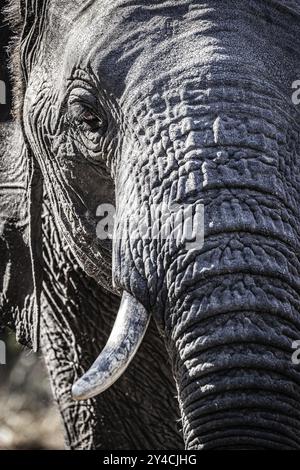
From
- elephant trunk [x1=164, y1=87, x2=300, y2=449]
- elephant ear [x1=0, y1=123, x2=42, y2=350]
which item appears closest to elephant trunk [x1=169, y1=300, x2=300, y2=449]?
elephant trunk [x1=164, y1=87, x2=300, y2=449]

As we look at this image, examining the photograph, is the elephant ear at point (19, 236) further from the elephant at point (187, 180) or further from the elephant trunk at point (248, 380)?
the elephant trunk at point (248, 380)

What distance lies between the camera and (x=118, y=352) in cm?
405

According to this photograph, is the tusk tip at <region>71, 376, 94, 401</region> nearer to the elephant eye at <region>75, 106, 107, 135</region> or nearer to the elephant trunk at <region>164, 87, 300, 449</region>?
the elephant trunk at <region>164, 87, 300, 449</region>

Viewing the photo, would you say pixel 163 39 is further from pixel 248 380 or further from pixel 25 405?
pixel 25 405

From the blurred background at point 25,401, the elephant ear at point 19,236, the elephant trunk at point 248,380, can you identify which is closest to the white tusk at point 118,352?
the elephant trunk at point 248,380

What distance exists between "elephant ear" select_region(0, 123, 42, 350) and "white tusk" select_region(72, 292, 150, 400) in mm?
1249

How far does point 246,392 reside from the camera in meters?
3.91

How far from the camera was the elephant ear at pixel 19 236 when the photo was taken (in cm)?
547

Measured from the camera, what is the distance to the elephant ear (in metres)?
5.47

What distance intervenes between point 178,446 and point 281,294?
7.06 ft

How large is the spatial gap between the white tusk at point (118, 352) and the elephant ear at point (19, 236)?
1.25 meters

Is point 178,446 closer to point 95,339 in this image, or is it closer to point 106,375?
point 95,339

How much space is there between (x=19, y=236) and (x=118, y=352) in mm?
1780

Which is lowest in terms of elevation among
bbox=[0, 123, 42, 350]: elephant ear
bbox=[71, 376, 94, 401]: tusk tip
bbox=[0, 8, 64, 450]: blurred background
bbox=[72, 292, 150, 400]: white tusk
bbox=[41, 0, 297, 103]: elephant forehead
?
bbox=[0, 8, 64, 450]: blurred background
